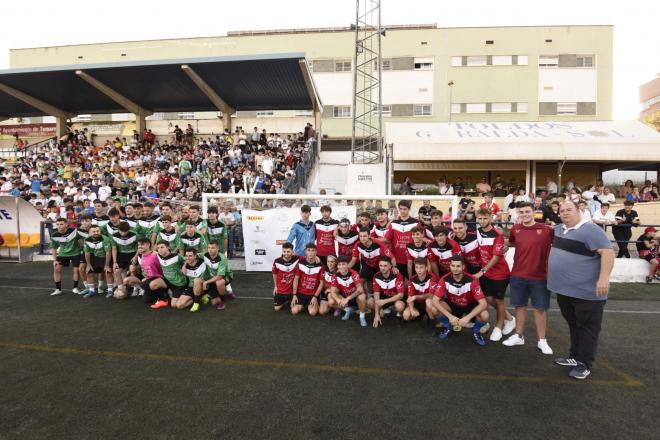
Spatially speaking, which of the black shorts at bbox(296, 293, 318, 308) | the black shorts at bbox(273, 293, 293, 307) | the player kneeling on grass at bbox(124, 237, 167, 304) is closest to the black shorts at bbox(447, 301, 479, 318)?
the black shorts at bbox(296, 293, 318, 308)

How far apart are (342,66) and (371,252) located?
975 inches

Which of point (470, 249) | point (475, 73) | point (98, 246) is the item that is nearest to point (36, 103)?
point (98, 246)

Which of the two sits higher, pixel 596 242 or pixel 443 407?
pixel 596 242

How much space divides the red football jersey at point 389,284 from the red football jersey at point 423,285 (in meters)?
0.18

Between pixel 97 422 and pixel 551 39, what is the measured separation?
3277cm

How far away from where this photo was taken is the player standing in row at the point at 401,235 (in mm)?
6590

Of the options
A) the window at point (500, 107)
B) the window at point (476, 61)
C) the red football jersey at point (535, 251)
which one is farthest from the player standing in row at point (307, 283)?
the window at point (476, 61)

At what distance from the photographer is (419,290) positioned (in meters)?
5.73

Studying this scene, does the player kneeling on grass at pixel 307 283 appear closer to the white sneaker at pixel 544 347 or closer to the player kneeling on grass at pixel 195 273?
the player kneeling on grass at pixel 195 273

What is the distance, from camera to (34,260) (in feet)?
37.4

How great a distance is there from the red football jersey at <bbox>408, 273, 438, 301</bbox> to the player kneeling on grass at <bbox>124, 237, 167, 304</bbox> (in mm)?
4470

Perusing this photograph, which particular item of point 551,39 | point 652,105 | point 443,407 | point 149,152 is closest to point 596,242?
point 443,407

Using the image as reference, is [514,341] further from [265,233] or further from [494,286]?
[265,233]

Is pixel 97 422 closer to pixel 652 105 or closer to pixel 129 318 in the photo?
pixel 129 318
